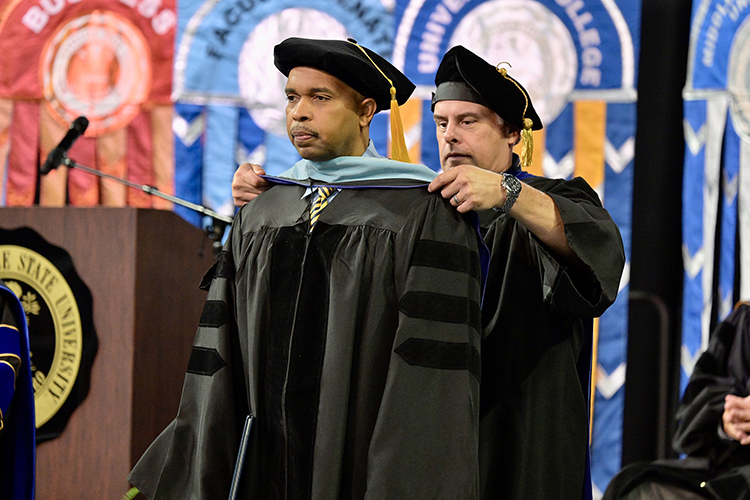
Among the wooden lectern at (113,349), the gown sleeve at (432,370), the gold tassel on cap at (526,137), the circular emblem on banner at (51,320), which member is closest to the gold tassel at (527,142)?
the gold tassel on cap at (526,137)

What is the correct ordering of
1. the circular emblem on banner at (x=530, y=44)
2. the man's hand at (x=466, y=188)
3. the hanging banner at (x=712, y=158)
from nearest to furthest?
the man's hand at (x=466, y=188) → the hanging banner at (x=712, y=158) → the circular emblem on banner at (x=530, y=44)

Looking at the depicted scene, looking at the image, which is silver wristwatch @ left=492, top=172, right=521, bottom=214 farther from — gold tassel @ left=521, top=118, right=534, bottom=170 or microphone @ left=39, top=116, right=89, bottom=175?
microphone @ left=39, top=116, right=89, bottom=175

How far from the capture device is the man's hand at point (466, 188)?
1698mm

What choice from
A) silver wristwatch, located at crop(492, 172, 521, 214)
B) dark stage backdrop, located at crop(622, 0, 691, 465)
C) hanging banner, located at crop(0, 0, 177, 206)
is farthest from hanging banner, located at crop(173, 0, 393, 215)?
silver wristwatch, located at crop(492, 172, 521, 214)

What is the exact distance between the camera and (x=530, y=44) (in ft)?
14.8

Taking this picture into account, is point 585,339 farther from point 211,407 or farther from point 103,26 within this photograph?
point 103,26

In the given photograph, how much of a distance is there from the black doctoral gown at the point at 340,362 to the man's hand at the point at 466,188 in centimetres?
3

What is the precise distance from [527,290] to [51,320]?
1469 millimetres

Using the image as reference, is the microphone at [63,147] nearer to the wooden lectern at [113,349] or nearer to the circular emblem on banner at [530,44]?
the wooden lectern at [113,349]

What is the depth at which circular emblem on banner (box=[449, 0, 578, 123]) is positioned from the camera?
448 centimetres

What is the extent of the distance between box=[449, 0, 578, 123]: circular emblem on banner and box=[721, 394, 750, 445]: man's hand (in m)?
1.95

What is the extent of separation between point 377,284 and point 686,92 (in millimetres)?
3365

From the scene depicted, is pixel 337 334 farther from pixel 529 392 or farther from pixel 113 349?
pixel 113 349

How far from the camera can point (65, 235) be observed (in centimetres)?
246
